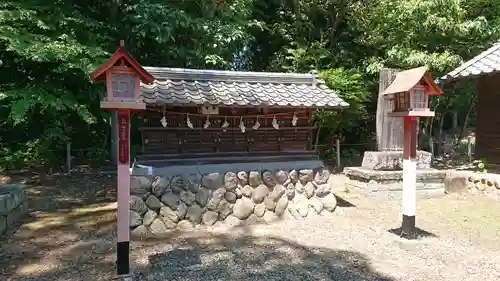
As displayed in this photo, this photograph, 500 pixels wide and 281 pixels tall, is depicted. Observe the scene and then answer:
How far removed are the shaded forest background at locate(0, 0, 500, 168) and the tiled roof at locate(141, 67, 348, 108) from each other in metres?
2.51

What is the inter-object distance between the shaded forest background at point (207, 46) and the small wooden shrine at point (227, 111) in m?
2.50

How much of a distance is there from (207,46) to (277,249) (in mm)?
8595

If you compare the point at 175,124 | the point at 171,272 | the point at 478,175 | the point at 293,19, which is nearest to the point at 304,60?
the point at 293,19

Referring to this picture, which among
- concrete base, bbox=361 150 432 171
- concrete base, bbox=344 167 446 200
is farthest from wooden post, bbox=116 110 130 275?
concrete base, bbox=361 150 432 171

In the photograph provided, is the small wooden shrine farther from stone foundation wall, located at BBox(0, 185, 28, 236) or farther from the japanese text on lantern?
stone foundation wall, located at BBox(0, 185, 28, 236)

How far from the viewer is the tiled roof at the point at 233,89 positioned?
23.3 feet

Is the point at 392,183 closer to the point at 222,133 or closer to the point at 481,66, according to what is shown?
the point at 481,66

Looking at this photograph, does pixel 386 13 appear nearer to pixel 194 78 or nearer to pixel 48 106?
pixel 194 78

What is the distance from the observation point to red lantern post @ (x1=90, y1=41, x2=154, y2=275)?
501cm

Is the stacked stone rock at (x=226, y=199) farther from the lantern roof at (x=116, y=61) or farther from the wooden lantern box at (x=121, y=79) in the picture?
the lantern roof at (x=116, y=61)

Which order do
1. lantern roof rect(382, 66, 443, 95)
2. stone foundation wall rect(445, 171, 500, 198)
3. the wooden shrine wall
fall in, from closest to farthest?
lantern roof rect(382, 66, 443, 95) < the wooden shrine wall < stone foundation wall rect(445, 171, 500, 198)

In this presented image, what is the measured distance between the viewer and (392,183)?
10.2 metres

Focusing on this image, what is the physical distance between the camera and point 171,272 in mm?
5117

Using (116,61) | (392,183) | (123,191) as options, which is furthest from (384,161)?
(116,61)
